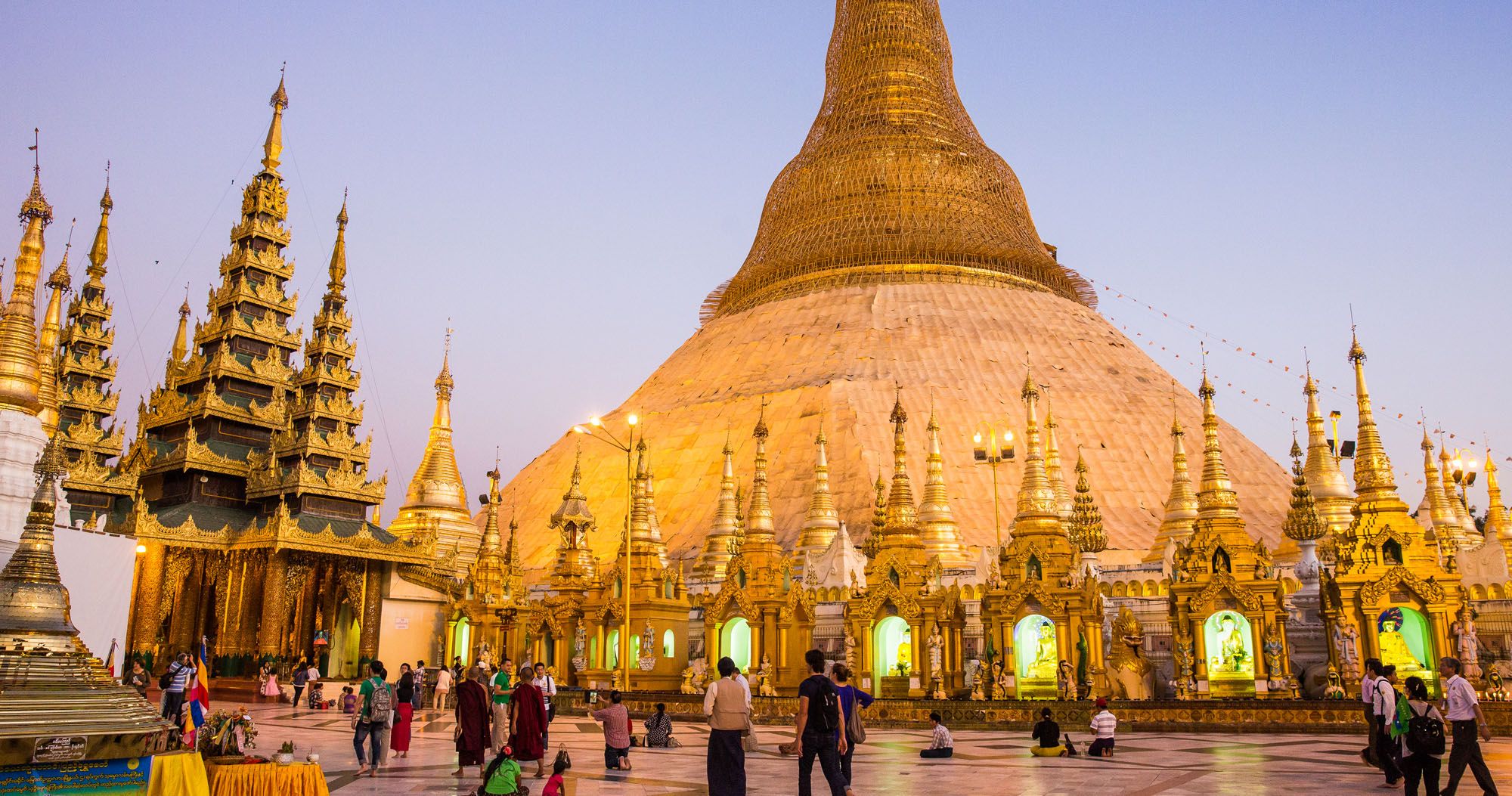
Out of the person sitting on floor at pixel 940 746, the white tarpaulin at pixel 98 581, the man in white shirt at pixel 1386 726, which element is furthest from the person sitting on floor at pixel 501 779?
the white tarpaulin at pixel 98 581

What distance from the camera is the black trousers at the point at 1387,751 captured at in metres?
10.6

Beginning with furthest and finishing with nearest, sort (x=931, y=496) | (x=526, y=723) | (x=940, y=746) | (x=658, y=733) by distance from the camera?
(x=931, y=496) < (x=658, y=733) < (x=940, y=746) < (x=526, y=723)

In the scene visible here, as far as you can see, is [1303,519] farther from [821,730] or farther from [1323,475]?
[821,730]

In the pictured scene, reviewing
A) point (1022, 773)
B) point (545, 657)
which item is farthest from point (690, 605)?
point (1022, 773)

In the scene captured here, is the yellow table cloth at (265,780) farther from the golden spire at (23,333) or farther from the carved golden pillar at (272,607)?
the carved golden pillar at (272,607)

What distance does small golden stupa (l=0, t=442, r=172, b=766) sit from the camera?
19.1 ft

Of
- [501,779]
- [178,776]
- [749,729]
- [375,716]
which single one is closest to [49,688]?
[178,776]

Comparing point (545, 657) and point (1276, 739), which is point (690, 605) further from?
point (1276, 739)

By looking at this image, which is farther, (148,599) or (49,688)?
(148,599)

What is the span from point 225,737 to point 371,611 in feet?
77.7

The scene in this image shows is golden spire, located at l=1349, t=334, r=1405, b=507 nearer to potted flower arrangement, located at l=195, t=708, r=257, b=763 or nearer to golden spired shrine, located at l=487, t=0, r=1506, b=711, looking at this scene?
golden spired shrine, located at l=487, t=0, r=1506, b=711

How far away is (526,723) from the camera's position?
38.5 ft

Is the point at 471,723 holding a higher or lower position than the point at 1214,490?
lower

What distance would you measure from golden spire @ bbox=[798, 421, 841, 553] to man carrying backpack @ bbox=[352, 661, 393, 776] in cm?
2229
